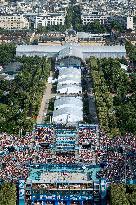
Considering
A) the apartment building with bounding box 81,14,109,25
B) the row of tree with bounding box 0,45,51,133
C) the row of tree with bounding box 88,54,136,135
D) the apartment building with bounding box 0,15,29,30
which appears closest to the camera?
the row of tree with bounding box 88,54,136,135

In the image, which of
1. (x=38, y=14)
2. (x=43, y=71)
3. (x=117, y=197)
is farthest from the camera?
(x=38, y=14)

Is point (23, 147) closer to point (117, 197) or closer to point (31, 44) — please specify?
point (117, 197)

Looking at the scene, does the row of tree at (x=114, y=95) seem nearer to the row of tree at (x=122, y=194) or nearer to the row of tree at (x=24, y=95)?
the row of tree at (x=24, y=95)

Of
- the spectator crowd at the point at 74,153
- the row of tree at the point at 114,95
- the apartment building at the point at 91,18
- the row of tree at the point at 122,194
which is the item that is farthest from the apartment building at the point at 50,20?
the row of tree at the point at 122,194

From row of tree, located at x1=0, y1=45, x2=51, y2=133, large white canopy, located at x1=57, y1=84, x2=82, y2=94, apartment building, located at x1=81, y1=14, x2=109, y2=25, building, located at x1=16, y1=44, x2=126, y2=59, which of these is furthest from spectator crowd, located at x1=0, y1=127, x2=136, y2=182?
apartment building, located at x1=81, y1=14, x2=109, y2=25

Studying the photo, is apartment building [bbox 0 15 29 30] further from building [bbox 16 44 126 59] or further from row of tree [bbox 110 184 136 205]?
row of tree [bbox 110 184 136 205]

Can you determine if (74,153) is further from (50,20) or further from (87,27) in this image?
(50,20)

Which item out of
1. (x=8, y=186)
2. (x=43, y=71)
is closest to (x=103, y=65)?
(x=43, y=71)
